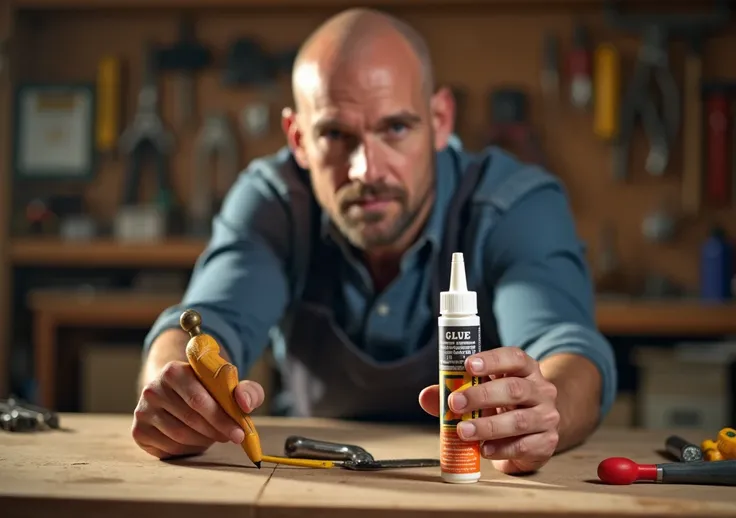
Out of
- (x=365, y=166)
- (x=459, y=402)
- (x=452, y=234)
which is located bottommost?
(x=459, y=402)

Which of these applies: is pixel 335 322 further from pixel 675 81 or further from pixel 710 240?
pixel 675 81

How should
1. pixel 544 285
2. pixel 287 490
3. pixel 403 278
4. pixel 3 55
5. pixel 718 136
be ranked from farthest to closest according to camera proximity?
pixel 3 55, pixel 718 136, pixel 403 278, pixel 544 285, pixel 287 490

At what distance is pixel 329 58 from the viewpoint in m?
1.44

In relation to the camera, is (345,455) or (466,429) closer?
(466,429)

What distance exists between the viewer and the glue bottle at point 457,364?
0.91 metres

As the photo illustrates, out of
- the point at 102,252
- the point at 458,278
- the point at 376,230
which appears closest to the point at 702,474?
the point at 458,278

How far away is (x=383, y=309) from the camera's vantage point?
1.54 meters

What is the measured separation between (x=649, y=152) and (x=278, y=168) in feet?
5.83

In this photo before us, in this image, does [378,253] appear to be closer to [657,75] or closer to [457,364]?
[457,364]

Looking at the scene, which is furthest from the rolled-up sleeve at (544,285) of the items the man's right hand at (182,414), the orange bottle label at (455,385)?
the man's right hand at (182,414)

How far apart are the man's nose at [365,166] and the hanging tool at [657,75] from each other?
5.94 ft

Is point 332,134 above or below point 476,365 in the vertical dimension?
above

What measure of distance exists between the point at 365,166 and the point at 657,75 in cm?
195

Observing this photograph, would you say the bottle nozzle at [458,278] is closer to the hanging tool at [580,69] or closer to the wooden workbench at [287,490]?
the wooden workbench at [287,490]
